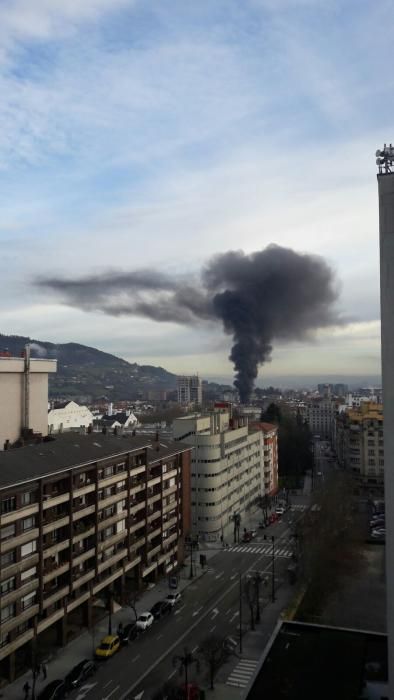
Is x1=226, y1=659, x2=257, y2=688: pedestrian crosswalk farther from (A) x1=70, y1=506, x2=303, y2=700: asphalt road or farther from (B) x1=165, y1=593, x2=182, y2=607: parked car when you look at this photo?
(B) x1=165, y1=593, x2=182, y2=607: parked car

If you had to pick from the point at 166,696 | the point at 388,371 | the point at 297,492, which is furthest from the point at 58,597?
the point at 297,492

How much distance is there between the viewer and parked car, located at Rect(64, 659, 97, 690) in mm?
24688

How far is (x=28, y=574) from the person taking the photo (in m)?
26.0

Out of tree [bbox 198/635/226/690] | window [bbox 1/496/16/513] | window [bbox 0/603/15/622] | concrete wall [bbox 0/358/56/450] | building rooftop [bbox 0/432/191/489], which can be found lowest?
tree [bbox 198/635/226/690]

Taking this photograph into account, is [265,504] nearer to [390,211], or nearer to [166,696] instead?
[166,696]

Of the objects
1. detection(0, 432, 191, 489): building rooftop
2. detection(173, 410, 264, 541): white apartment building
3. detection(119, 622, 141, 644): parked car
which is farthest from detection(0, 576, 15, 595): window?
detection(173, 410, 264, 541): white apartment building

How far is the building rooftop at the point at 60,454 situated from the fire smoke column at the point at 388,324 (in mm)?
16775

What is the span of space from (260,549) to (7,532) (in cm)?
2901

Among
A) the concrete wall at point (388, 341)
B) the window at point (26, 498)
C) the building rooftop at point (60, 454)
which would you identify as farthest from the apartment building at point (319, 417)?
the concrete wall at point (388, 341)

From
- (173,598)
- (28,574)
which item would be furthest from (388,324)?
(173,598)

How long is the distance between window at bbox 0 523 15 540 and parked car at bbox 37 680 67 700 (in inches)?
252

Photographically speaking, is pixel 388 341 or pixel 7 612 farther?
pixel 7 612

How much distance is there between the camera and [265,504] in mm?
63062

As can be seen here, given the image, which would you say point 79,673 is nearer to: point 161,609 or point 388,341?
point 161,609
